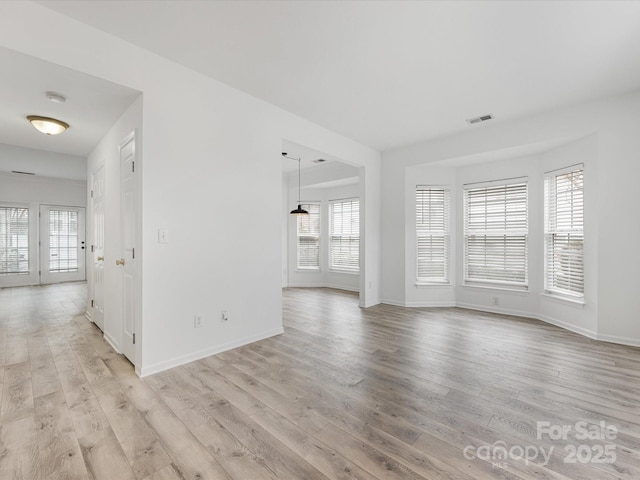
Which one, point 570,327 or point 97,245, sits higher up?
point 97,245

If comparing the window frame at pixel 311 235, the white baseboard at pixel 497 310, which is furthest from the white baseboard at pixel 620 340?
the window frame at pixel 311 235

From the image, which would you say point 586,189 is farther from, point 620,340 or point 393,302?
point 393,302

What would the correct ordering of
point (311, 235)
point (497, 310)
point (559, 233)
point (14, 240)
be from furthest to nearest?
point (311, 235) < point (14, 240) < point (497, 310) < point (559, 233)

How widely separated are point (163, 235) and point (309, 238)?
535 cm

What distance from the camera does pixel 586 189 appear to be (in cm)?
400

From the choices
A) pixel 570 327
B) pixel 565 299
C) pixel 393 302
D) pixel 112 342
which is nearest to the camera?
pixel 112 342

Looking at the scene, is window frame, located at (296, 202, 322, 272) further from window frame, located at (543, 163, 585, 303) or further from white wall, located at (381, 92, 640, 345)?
window frame, located at (543, 163, 585, 303)

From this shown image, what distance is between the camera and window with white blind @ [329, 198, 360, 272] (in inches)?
295

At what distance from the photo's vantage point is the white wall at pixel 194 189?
2484 mm

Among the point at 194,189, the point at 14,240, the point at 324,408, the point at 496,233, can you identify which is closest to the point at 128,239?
the point at 194,189

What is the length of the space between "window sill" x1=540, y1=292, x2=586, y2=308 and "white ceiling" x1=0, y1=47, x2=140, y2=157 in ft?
19.4

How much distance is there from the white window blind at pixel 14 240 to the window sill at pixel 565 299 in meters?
12.2

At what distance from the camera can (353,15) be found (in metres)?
2.35

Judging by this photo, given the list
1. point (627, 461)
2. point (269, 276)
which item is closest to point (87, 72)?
point (269, 276)
